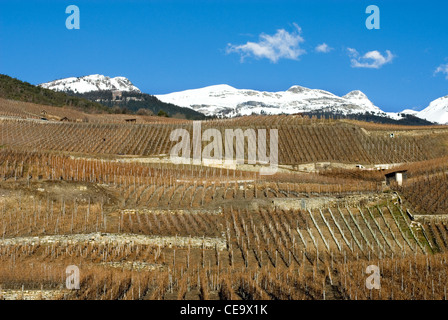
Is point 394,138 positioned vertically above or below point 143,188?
above

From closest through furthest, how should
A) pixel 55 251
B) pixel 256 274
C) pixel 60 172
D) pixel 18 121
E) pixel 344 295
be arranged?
pixel 344 295, pixel 256 274, pixel 55 251, pixel 60 172, pixel 18 121

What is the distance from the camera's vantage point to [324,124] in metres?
74.4

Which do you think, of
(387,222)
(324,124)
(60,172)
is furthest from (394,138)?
(60,172)

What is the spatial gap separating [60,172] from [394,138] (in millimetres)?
43885

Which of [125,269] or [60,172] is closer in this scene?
[125,269]

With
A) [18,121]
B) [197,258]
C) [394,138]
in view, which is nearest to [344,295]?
[197,258]

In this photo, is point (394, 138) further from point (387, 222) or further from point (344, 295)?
point (344, 295)

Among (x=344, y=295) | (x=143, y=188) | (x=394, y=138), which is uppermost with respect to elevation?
(x=394, y=138)

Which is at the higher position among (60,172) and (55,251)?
(60,172)

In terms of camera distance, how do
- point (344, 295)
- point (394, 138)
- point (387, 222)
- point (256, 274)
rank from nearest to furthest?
point (344, 295)
point (256, 274)
point (387, 222)
point (394, 138)

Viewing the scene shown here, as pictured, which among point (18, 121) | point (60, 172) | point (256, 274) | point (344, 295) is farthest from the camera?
point (18, 121)
